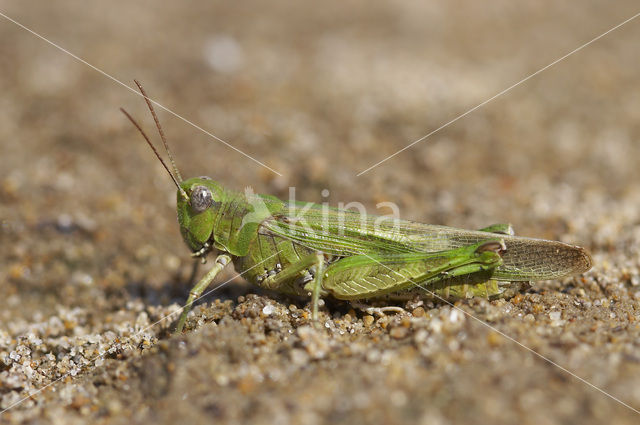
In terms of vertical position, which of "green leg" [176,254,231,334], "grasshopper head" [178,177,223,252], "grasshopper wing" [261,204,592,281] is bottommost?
"green leg" [176,254,231,334]

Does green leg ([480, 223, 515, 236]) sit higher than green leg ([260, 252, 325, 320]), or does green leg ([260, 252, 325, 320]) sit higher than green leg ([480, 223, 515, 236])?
green leg ([480, 223, 515, 236])

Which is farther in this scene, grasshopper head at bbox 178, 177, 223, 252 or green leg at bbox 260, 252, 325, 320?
grasshopper head at bbox 178, 177, 223, 252

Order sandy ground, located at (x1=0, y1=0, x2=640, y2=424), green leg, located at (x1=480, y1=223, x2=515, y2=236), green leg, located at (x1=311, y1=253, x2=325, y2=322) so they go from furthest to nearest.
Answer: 1. green leg, located at (x1=480, y1=223, x2=515, y2=236)
2. green leg, located at (x1=311, y1=253, x2=325, y2=322)
3. sandy ground, located at (x1=0, y1=0, x2=640, y2=424)

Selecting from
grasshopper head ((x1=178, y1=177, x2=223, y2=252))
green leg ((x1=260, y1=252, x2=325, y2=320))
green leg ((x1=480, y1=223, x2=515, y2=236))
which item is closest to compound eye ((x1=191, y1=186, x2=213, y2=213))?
grasshopper head ((x1=178, y1=177, x2=223, y2=252))

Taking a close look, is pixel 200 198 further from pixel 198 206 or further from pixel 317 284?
pixel 317 284

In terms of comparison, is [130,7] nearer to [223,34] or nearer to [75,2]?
[75,2]

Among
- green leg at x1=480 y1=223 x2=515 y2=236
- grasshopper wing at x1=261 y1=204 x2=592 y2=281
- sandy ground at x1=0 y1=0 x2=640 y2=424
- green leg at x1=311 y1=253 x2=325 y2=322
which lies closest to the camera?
sandy ground at x1=0 y1=0 x2=640 y2=424

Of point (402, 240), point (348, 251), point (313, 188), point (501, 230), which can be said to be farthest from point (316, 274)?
point (313, 188)

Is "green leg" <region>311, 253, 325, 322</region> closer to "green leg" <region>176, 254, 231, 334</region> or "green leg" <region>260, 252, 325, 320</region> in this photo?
"green leg" <region>260, 252, 325, 320</region>
